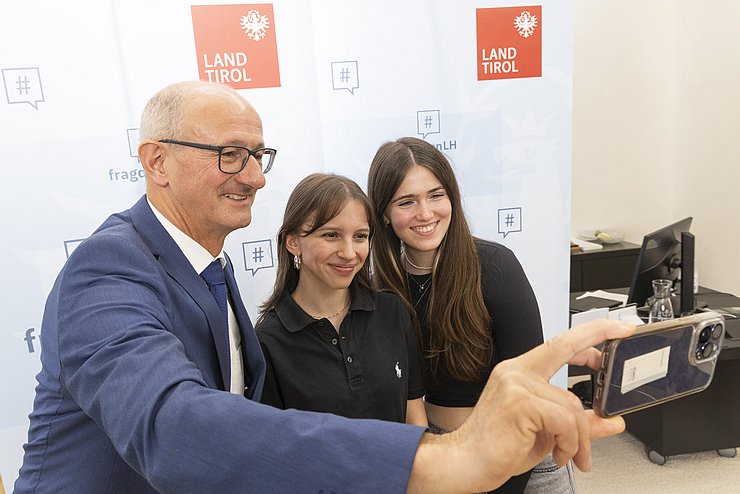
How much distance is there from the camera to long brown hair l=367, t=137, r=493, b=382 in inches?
70.6

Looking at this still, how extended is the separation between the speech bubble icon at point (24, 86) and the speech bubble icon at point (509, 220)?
5.95ft

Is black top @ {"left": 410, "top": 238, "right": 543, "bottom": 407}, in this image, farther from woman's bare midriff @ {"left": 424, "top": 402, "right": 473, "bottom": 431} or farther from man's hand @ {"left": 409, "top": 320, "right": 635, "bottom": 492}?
man's hand @ {"left": 409, "top": 320, "right": 635, "bottom": 492}

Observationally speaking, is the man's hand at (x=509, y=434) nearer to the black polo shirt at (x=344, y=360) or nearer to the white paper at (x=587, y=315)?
the black polo shirt at (x=344, y=360)

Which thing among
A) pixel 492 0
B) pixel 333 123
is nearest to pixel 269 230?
pixel 333 123

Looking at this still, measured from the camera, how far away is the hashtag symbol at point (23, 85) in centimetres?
204

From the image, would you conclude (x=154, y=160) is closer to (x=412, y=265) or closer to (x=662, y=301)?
(x=412, y=265)

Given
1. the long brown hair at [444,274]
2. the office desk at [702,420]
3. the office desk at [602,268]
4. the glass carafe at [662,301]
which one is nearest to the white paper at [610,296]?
the glass carafe at [662,301]

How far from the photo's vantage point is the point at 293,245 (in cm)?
178

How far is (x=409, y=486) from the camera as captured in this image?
69cm

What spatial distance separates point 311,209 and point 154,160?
0.55m

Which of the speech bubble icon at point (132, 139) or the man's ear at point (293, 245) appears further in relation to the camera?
the speech bubble icon at point (132, 139)

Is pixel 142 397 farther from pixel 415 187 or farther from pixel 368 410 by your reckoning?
pixel 415 187


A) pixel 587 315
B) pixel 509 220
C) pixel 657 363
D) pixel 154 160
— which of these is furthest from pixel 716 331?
pixel 587 315

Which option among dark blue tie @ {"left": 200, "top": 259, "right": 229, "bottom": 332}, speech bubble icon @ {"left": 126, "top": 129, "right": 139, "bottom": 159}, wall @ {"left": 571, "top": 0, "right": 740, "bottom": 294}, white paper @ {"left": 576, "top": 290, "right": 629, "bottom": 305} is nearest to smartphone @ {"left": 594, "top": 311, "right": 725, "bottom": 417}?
dark blue tie @ {"left": 200, "top": 259, "right": 229, "bottom": 332}
